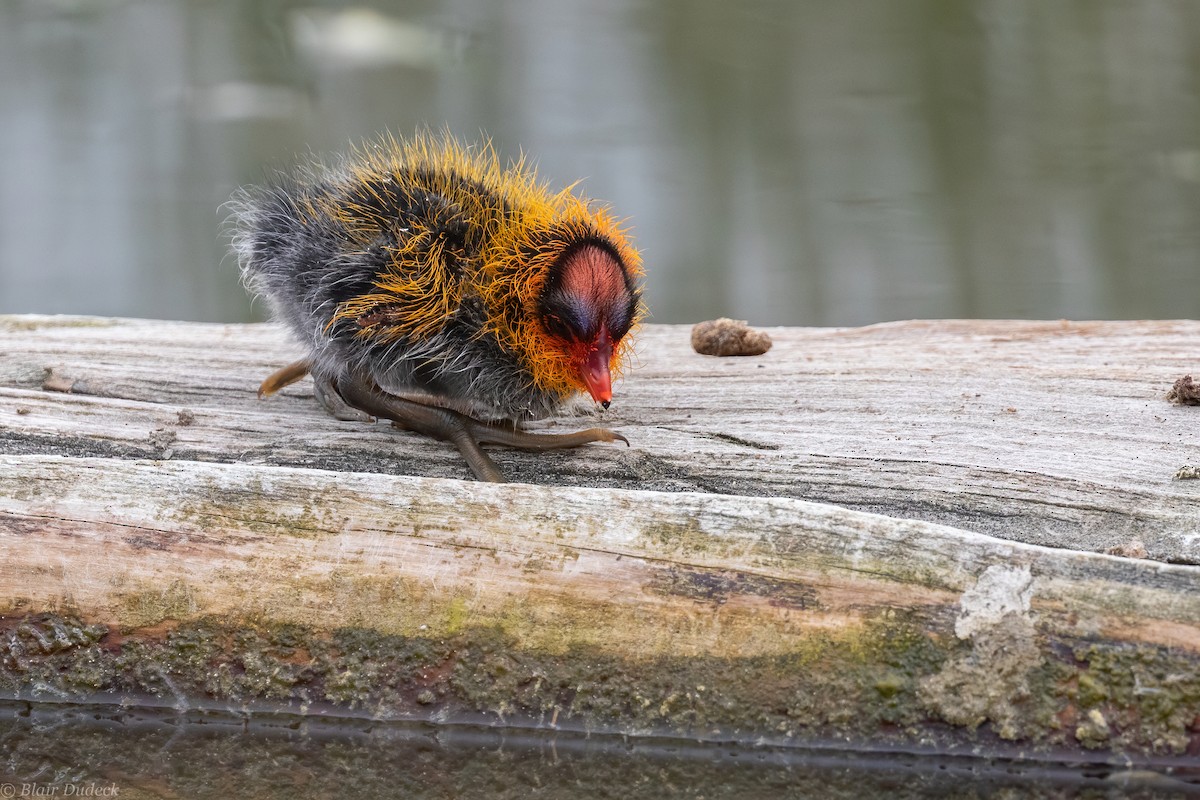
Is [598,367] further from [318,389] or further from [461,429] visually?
[318,389]

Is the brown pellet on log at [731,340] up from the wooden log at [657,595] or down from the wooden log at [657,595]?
up

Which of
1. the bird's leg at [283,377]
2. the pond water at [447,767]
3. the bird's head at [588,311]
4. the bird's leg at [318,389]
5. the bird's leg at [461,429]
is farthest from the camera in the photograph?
the bird's leg at [283,377]

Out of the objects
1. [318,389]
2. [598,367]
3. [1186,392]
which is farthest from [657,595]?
[1186,392]

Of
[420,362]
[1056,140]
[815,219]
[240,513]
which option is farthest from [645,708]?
[1056,140]

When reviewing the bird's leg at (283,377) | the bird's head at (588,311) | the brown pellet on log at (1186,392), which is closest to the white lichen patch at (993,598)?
the bird's head at (588,311)

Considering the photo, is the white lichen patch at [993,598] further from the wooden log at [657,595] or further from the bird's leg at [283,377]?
the bird's leg at [283,377]

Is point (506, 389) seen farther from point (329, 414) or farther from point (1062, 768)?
point (1062, 768)

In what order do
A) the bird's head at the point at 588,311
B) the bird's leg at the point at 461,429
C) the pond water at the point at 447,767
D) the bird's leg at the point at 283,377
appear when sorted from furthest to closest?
the bird's leg at the point at 283,377, the bird's leg at the point at 461,429, the bird's head at the point at 588,311, the pond water at the point at 447,767
